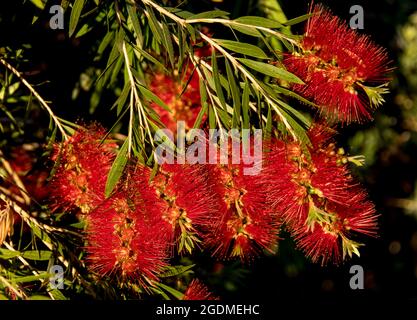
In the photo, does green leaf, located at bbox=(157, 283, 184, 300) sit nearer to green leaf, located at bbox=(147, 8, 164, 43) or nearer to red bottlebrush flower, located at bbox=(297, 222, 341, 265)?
red bottlebrush flower, located at bbox=(297, 222, 341, 265)

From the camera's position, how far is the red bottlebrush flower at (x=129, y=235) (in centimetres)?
132

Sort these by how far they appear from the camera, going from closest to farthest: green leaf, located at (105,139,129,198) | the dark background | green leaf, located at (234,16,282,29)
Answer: green leaf, located at (105,139,129,198)
green leaf, located at (234,16,282,29)
the dark background

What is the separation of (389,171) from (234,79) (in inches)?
81.8

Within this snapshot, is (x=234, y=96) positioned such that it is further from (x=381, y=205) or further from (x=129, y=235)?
(x=381, y=205)

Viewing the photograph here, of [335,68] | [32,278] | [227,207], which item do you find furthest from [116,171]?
[335,68]

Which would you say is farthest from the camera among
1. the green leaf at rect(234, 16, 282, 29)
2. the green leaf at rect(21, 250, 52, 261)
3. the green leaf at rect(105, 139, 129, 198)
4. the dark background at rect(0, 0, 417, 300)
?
the dark background at rect(0, 0, 417, 300)

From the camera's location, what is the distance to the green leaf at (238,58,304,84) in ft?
4.44

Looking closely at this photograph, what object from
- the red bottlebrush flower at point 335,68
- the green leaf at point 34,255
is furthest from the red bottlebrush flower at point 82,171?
the red bottlebrush flower at point 335,68

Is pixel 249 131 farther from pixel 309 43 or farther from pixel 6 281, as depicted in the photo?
pixel 6 281

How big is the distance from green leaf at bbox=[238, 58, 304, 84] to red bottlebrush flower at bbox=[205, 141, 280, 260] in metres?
0.20

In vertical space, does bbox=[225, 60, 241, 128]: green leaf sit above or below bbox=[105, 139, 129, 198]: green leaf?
above

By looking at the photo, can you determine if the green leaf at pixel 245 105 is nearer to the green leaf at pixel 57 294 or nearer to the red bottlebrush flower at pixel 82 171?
the red bottlebrush flower at pixel 82 171

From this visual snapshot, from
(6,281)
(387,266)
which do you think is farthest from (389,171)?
(6,281)

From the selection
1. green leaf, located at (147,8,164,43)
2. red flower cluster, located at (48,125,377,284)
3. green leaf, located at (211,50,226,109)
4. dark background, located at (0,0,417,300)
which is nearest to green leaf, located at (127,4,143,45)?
green leaf, located at (147,8,164,43)
